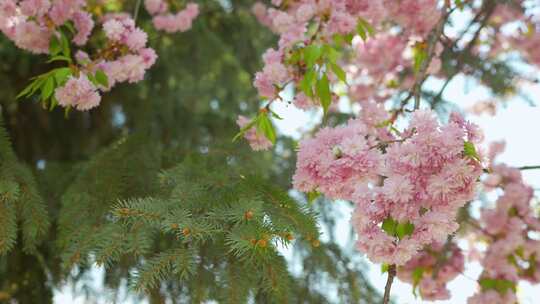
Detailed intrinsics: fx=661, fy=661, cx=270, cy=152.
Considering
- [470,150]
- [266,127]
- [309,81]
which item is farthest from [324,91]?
[470,150]

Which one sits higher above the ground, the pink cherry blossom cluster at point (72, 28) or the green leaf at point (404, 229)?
the green leaf at point (404, 229)

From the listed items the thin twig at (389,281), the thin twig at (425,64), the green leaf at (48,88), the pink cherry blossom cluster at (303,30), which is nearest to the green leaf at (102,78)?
the green leaf at (48,88)

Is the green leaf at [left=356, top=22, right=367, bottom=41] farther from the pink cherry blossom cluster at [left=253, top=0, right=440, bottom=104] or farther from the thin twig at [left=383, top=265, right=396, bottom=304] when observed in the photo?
the thin twig at [left=383, top=265, right=396, bottom=304]

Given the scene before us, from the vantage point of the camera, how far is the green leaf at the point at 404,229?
5.02 ft

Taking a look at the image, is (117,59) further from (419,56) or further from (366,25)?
(419,56)

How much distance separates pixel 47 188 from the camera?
2.39 meters

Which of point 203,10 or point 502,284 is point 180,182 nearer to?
point 502,284

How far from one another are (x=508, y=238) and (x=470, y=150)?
40.8 inches

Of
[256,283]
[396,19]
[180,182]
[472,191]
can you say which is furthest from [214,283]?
[396,19]

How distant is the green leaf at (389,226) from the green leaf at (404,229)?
0.03 feet

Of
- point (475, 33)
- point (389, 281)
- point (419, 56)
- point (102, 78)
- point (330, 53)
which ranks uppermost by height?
point (475, 33)

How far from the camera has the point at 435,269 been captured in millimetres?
2562

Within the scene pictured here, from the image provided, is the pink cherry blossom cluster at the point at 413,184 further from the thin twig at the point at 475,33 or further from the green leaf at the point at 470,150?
the thin twig at the point at 475,33

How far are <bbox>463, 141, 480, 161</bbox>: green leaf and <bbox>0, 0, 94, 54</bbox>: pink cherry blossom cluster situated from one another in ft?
4.56
